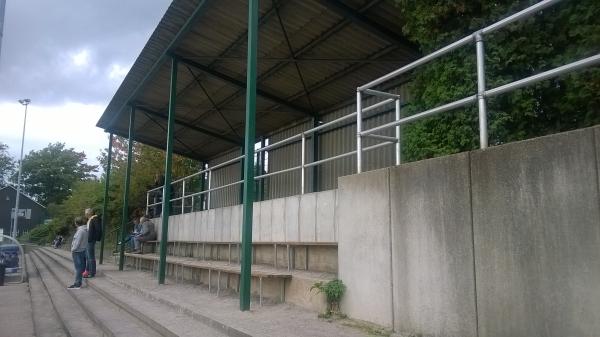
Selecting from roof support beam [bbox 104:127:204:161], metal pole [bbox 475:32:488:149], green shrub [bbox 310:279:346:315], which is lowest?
green shrub [bbox 310:279:346:315]

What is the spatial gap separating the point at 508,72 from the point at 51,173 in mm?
93864

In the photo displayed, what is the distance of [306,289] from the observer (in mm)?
6879

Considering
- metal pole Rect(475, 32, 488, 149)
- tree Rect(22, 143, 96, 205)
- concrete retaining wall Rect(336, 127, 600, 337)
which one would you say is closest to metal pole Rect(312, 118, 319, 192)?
concrete retaining wall Rect(336, 127, 600, 337)

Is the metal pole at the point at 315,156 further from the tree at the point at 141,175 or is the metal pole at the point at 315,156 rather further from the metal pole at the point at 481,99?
the tree at the point at 141,175

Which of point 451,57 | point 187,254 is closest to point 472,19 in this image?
point 451,57

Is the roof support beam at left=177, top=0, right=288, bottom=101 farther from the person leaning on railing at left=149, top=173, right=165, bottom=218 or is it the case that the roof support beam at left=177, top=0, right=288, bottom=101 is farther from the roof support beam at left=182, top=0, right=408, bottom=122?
the person leaning on railing at left=149, top=173, right=165, bottom=218

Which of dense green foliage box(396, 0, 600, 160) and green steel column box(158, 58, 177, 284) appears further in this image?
green steel column box(158, 58, 177, 284)

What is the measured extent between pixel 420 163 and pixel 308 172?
34.1 feet

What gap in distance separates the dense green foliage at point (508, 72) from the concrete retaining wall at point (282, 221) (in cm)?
157

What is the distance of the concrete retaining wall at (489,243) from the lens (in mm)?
3604

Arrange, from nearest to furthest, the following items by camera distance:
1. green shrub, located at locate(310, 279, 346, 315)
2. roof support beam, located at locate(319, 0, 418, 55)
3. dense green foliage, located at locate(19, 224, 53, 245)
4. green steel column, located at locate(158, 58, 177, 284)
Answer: green shrub, located at locate(310, 279, 346, 315) < roof support beam, located at locate(319, 0, 418, 55) < green steel column, located at locate(158, 58, 177, 284) < dense green foliage, located at locate(19, 224, 53, 245)

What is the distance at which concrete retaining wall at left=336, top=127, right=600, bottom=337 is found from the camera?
11.8 feet

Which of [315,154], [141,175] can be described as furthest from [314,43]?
[141,175]

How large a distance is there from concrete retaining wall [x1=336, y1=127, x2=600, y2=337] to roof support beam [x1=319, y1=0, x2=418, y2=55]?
16.5ft
